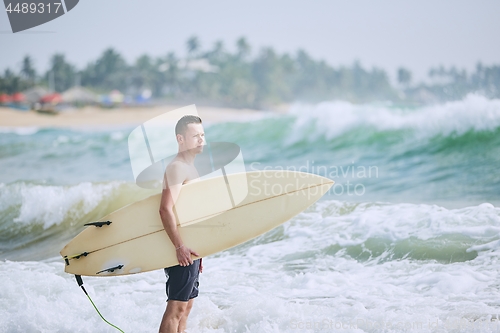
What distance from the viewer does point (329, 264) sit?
331cm

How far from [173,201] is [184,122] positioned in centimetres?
29

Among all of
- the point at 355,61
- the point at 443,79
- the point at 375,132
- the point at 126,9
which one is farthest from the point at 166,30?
the point at 375,132

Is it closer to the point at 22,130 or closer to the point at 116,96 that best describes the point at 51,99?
the point at 116,96

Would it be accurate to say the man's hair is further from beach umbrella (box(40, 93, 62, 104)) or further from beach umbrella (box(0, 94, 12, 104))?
beach umbrella (box(40, 93, 62, 104))

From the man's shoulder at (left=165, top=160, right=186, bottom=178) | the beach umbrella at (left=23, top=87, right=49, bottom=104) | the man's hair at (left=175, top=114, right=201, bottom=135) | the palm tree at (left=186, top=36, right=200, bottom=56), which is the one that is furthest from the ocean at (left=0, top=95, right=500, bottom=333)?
the palm tree at (left=186, top=36, right=200, bottom=56)

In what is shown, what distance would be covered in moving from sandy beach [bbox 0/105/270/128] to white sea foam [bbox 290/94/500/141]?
1428 centimetres

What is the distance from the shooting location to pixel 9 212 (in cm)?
526

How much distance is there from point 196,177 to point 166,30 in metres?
25.1

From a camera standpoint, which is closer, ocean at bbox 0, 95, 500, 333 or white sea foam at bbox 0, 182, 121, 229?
ocean at bbox 0, 95, 500, 333

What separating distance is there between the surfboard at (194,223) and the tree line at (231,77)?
25.7 metres

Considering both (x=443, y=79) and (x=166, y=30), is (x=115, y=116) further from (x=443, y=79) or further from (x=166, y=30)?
(x=443, y=79)

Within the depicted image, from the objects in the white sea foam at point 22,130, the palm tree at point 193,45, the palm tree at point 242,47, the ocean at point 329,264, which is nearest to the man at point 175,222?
the ocean at point 329,264

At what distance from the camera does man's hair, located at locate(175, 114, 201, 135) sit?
180 centimetres

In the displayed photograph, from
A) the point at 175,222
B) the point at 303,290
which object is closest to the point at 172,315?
the point at 175,222
